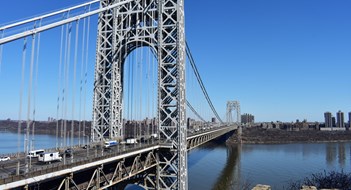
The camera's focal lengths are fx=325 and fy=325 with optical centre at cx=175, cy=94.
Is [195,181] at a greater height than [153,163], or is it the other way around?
[153,163]

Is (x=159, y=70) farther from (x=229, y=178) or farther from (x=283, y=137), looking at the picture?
(x=283, y=137)

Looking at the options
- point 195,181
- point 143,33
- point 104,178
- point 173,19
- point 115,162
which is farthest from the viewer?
point 195,181

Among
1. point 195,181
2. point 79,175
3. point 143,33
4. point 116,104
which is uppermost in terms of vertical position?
point 143,33

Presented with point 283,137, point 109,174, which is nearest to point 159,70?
point 109,174

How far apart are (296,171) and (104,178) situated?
154 ft

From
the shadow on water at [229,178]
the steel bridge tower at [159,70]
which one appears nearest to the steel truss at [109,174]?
the steel bridge tower at [159,70]

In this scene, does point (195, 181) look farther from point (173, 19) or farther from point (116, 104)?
point (173, 19)

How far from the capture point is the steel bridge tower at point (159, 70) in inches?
1241

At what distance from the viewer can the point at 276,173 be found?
56469mm

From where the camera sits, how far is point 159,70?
32.3 m

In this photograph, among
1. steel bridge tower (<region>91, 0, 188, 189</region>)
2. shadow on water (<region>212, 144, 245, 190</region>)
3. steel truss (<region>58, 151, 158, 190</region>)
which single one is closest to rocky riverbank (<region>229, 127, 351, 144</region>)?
shadow on water (<region>212, 144, 245, 190</region>)

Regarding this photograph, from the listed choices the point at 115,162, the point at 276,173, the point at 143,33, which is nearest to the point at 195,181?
the point at 276,173

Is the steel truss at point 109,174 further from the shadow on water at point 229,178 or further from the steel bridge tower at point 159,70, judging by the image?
the shadow on water at point 229,178

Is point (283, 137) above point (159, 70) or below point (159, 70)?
below
